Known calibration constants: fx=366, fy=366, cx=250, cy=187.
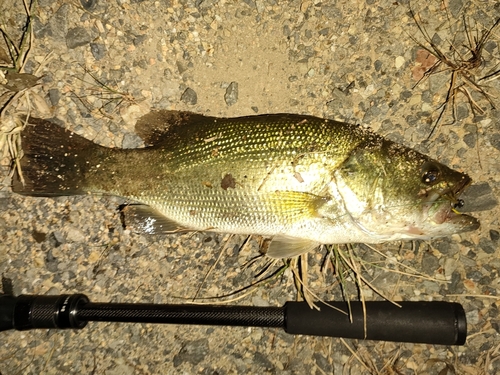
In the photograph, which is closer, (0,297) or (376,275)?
(0,297)

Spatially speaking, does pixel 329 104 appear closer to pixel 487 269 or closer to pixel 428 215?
pixel 428 215

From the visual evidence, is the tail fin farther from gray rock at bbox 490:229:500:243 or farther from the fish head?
gray rock at bbox 490:229:500:243

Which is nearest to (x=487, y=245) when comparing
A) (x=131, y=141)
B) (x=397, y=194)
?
(x=397, y=194)

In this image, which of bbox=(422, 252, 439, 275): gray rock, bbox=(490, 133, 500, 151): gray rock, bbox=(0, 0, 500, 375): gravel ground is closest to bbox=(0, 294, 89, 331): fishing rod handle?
bbox=(0, 0, 500, 375): gravel ground

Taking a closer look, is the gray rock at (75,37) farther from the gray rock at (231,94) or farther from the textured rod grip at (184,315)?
the textured rod grip at (184,315)

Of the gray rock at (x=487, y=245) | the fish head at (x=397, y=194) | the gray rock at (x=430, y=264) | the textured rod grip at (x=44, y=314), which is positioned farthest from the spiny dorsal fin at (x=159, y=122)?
the gray rock at (x=487, y=245)

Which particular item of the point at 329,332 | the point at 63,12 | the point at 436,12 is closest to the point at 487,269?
the point at 329,332

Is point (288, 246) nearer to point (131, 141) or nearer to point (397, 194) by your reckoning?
point (397, 194)
